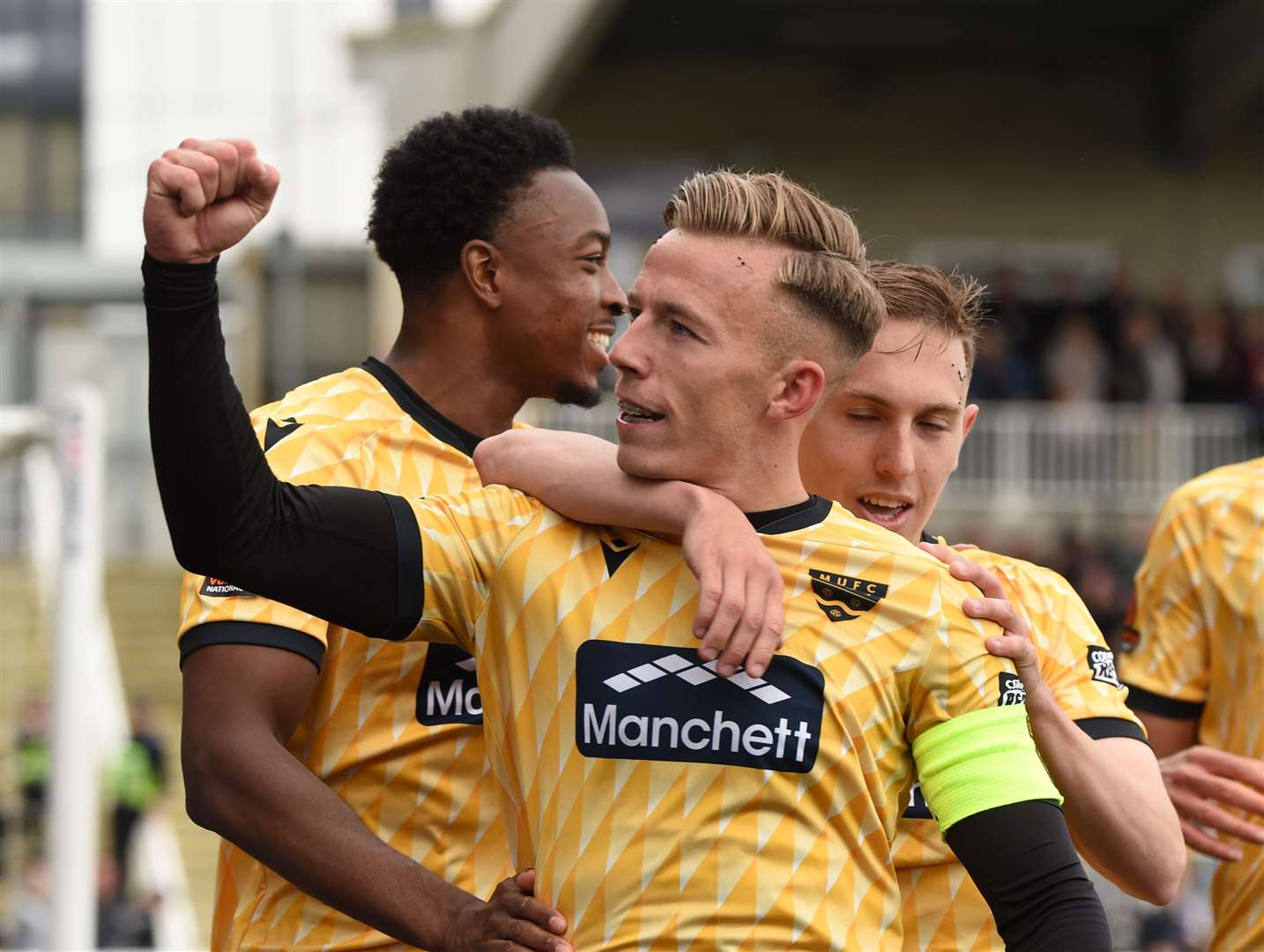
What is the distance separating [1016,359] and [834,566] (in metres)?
16.8

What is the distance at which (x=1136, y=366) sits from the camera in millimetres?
18625

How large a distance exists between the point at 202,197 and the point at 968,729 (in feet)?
3.68

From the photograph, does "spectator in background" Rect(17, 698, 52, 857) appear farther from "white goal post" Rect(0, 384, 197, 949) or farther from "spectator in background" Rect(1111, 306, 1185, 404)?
"spectator in background" Rect(1111, 306, 1185, 404)

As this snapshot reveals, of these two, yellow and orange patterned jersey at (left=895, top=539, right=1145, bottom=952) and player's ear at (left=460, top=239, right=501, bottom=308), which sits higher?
player's ear at (left=460, top=239, right=501, bottom=308)

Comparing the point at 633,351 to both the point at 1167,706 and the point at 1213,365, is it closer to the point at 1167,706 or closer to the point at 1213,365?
the point at 1167,706

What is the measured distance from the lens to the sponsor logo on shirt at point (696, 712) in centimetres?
228

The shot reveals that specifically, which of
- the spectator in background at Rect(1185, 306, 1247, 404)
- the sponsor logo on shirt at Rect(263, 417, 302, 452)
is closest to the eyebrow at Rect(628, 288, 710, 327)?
the sponsor logo on shirt at Rect(263, 417, 302, 452)

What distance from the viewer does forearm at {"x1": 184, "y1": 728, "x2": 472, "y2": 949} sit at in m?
2.64

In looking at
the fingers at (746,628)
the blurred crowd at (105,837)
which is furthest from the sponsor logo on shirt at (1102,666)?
the blurred crowd at (105,837)

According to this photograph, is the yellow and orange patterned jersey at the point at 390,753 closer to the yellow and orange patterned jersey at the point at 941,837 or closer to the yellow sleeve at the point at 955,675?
the yellow and orange patterned jersey at the point at 941,837

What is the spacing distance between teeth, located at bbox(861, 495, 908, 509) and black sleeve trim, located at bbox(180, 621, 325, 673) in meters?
0.89

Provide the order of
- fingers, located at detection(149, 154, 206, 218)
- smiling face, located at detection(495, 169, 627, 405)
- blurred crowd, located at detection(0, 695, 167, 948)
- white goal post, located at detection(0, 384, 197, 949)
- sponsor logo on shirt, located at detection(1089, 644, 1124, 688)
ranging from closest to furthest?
fingers, located at detection(149, 154, 206, 218) < sponsor logo on shirt, located at detection(1089, 644, 1124, 688) < smiling face, located at detection(495, 169, 627, 405) < white goal post, located at detection(0, 384, 197, 949) < blurred crowd, located at detection(0, 695, 167, 948)

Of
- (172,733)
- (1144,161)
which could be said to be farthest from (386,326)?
(1144,161)

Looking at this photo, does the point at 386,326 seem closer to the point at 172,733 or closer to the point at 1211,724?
the point at 172,733
